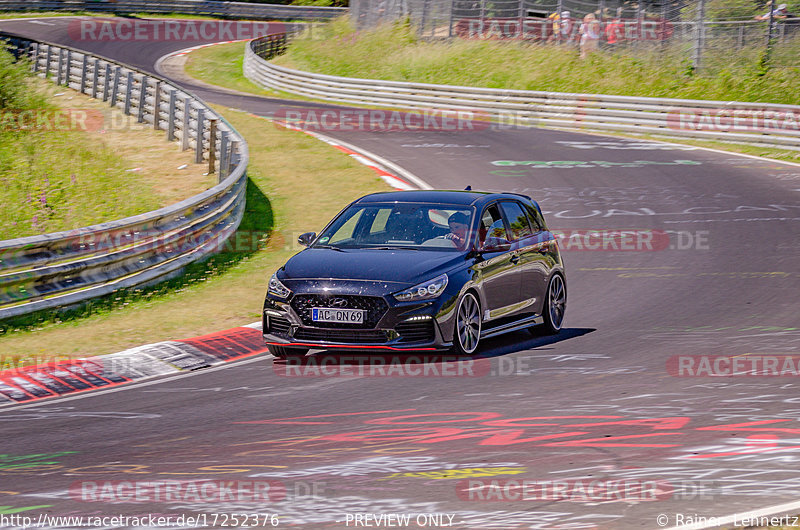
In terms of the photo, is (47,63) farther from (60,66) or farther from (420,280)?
(420,280)

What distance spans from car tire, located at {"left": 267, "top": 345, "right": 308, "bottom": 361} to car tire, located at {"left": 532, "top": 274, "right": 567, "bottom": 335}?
2709 millimetres

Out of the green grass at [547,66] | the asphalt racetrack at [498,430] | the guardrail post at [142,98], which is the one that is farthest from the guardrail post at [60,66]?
the asphalt racetrack at [498,430]

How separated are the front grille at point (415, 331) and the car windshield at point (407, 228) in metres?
1.18

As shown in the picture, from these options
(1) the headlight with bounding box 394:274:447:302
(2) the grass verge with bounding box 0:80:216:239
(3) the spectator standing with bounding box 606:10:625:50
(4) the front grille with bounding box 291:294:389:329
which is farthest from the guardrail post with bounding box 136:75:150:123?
(1) the headlight with bounding box 394:274:447:302

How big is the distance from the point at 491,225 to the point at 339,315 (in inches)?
90.5

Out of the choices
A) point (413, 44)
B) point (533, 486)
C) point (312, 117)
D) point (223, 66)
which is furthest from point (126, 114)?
point (533, 486)

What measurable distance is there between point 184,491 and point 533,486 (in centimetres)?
197

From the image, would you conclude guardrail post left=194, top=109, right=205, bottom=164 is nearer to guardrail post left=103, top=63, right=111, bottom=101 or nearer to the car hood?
guardrail post left=103, top=63, right=111, bottom=101

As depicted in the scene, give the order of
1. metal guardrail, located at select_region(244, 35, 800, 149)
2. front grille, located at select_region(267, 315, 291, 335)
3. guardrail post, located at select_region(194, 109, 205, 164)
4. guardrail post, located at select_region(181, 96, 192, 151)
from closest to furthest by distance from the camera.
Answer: front grille, located at select_region(267, 315, 291, 335) < guardrail post, located at select_region(194, 109, 205, 164) < guardrail post, located at select_region(181, 96, 192, 151) < metal guardrail, located at select_region(244, 35, 800, 149)

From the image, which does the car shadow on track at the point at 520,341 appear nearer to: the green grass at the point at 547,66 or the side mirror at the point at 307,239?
the side mirror at the point at 307,239

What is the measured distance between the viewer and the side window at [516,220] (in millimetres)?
11812

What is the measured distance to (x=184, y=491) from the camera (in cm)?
625

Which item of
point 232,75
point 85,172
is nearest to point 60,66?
point 232,75

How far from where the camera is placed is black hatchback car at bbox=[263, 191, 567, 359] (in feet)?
32.6
